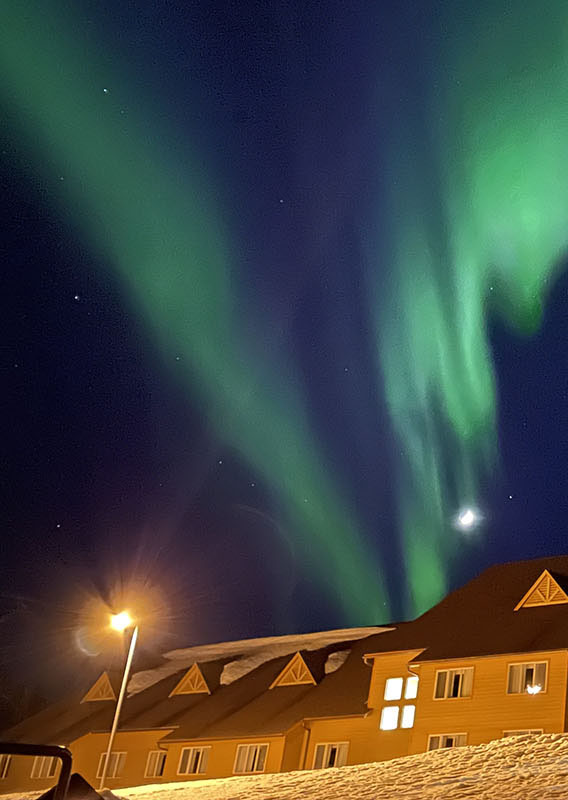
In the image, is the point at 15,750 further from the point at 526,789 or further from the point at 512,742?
the point at 512,742

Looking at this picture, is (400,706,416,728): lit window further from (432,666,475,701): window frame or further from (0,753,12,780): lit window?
(0,753,12,780): lit window

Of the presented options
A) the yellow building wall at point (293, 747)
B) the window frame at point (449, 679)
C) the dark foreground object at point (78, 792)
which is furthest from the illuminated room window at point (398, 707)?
the dark foreground object at point (78, 792)

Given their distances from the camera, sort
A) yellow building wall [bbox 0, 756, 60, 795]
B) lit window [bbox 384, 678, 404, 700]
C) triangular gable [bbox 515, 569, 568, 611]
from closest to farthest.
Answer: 1. triangular gable [bbox 515, 569, 568, 611]
2. lit window [bbox 384, 678, 404, 700]
3. yellow building wall [bbox 0, 756, 60, 795]

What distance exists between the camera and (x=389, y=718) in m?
39.8

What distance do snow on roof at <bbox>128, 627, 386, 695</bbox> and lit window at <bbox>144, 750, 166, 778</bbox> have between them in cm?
546

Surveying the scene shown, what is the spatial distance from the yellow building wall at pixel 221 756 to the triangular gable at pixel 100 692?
11.9 metres

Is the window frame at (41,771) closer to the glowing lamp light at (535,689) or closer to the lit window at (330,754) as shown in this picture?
the lit window at (330,754)

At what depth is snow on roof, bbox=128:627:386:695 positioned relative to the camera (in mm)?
51250

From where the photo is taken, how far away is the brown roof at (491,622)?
37125 mm

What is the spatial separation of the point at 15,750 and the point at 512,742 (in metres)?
18.4

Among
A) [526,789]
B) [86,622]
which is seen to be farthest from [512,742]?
[86,622]

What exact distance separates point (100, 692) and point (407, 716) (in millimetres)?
23137

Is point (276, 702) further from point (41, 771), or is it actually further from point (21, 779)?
point (21, 779)

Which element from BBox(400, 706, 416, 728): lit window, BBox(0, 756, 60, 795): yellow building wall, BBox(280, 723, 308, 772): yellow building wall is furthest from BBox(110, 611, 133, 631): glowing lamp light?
BBox(0, 756, 60, 795): yellow building wall
